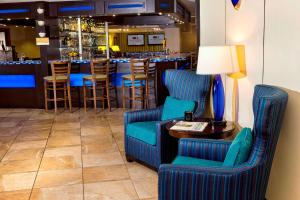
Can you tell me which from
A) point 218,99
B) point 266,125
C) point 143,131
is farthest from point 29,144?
point 266,125

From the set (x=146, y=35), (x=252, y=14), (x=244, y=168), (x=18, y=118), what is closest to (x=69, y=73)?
(x=18, y=118)

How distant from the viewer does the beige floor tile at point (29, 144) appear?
5.25 metres

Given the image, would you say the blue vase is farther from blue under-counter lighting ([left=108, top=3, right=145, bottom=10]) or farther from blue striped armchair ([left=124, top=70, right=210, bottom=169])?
blue under-counter lighting ([left=108, top=3, right=145, bottom=10])

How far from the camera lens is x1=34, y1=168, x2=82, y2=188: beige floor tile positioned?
12.6ft

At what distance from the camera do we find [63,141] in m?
5.51

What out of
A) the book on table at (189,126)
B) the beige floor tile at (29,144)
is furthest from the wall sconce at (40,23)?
the book on table at (189,126)

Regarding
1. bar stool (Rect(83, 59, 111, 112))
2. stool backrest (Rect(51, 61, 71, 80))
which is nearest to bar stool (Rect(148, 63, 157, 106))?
bar stool (Rect(83, 59, 111, 112))

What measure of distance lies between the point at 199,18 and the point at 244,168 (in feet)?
9.48

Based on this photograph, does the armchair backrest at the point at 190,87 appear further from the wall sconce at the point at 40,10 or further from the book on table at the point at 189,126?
the wall sconce at the point at 40,10

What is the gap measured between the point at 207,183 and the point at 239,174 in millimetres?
218

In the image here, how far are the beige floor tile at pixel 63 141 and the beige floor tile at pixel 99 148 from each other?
0.96 ft

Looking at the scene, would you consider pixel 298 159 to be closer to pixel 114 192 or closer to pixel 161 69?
pixel 114 192

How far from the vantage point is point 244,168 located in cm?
238

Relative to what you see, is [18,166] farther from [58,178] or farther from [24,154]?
[58,178]
